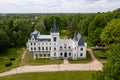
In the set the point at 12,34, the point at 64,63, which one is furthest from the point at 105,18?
the point at 12,34

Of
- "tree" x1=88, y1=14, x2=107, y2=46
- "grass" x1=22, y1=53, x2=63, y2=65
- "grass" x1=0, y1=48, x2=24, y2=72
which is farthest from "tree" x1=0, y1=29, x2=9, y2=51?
"tree" x1=88, y1=14, x2=107, y2=46

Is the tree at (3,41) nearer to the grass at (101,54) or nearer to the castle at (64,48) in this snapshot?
the castle at (64,48)

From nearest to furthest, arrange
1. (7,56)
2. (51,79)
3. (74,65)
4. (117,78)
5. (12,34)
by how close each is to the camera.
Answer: (117,78)
(51,79)
(74,65)
(7,56)
(12,34)

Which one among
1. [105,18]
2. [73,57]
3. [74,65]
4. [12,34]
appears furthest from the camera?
[12,34]

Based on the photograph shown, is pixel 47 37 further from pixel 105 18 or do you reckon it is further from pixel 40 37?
pixel 105 18

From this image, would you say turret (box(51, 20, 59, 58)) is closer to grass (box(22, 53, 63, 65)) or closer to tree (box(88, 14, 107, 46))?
grass (box(22, 53, 63, 65))

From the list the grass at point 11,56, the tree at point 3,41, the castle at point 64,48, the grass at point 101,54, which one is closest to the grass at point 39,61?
the grass at point 11,56
